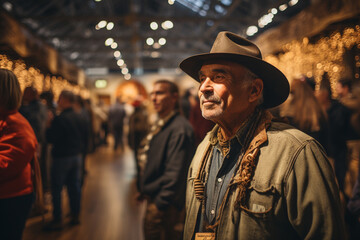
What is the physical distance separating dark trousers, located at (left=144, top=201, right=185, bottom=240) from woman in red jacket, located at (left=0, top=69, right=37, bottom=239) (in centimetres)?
90

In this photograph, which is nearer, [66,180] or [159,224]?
[159,224]

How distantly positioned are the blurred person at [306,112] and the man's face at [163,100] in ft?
3.42

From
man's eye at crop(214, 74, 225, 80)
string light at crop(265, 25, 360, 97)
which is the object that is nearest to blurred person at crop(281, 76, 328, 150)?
man's eye at crop(214, 74, 225, 80)

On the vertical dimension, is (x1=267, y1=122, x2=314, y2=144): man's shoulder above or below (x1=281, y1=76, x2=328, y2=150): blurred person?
below

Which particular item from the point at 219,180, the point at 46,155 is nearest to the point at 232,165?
the point at 219,180

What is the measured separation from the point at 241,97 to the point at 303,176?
0.45m

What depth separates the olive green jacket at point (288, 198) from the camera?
99cm

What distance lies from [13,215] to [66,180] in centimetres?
182

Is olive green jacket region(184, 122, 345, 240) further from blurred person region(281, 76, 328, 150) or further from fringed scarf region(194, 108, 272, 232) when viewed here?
blurred person region(281, 76, 328, 150)

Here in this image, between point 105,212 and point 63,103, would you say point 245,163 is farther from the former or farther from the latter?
point 105,212

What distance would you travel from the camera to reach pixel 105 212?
4016mm

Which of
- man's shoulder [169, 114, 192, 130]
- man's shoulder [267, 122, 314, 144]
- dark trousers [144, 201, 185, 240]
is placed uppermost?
man's shoulder [169, 114, 192, 130]

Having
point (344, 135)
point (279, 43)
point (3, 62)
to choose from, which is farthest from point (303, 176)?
point (279, 43)

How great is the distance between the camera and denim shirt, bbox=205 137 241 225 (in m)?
1.24
